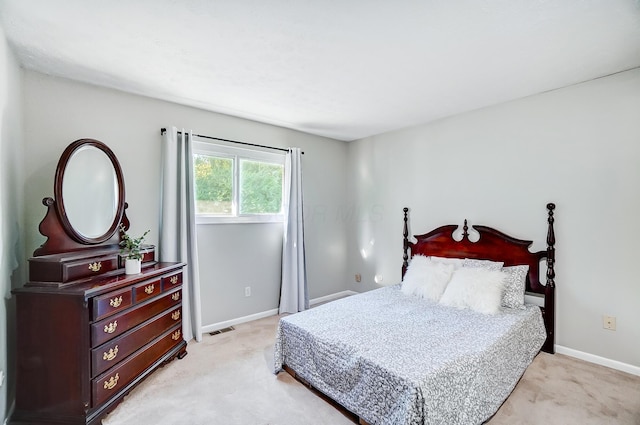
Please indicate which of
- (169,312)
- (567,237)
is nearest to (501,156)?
(567,237)

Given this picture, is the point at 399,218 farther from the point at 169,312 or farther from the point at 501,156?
the point at 169,312

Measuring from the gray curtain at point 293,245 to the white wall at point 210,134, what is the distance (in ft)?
0.46

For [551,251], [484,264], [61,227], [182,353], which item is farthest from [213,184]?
[551,251]

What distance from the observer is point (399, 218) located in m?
4.09

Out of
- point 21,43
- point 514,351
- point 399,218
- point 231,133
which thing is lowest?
point 514,351

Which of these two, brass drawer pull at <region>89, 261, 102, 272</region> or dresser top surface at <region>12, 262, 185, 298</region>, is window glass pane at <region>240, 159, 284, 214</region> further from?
brass drawer pull at <region>89, 261, 102, 272</region>

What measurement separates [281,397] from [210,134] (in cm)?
266

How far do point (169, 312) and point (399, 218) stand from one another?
→ 288 centimetres

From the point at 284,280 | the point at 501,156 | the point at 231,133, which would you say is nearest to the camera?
the point at 501,156

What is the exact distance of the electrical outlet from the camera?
8.27 feet

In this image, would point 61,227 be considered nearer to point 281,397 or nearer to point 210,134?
point 210,134

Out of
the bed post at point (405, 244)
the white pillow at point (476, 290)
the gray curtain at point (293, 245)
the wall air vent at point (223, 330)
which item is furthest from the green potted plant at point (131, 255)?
the bed post at point (405, 244)

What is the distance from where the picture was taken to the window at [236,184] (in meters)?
3.38

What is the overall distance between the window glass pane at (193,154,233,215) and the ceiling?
26.2 inches
